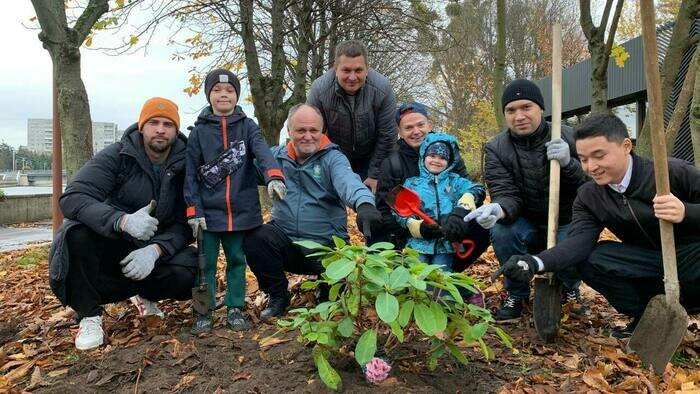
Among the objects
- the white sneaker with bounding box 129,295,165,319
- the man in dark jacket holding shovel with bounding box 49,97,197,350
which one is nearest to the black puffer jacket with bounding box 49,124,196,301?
the man in dark jacket holding shovel with bounding box 49,97,197,350

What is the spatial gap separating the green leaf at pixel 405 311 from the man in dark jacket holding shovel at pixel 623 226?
0.85 m

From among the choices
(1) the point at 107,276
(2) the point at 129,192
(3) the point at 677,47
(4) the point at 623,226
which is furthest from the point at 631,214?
(3) the point at 677,47

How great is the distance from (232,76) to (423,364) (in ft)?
7.10

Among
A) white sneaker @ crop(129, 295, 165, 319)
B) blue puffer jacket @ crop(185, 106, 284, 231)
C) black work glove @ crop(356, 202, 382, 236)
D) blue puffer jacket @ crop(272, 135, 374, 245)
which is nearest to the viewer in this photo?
black work glove @ crop(356, 202, 382, 236)

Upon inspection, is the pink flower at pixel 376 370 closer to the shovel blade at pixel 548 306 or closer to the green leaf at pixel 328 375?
the green leaf at pixel 328 375

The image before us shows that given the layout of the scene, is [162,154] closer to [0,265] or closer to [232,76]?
[232,76]

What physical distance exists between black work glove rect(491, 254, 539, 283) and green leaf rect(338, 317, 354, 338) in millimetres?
886

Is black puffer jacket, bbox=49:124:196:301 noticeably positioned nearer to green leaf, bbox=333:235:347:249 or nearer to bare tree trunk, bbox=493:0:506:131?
green leaf, bbox=333:235:347:249

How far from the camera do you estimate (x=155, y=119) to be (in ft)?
11.0

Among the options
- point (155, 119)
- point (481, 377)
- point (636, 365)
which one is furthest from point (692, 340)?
point (155, 119)

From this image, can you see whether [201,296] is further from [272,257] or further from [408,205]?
[408,205]

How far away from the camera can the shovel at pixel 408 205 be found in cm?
346

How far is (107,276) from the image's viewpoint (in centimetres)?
339

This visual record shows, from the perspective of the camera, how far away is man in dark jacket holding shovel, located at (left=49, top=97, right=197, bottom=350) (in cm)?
316
